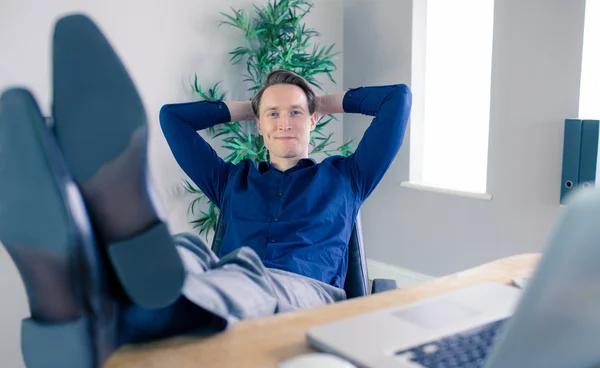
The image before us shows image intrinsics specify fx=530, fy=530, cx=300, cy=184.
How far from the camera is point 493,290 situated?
2.98ft

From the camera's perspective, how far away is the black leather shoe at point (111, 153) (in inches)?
23.8

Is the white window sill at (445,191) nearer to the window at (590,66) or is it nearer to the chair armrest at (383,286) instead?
the window at (590,66)

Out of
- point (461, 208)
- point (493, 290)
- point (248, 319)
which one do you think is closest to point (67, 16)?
point (248, 319)

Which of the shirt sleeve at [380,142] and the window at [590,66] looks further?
the window at [590,66]

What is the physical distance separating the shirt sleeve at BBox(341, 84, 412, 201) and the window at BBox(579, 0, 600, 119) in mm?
1033

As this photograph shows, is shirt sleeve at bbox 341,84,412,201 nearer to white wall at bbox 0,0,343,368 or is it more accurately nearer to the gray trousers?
the gray trousers

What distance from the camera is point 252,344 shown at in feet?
2.33

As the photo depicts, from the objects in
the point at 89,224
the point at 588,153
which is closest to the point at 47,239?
the point at 89,224

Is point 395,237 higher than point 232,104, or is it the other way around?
point 232,104

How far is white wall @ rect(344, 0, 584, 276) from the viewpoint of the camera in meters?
2.40

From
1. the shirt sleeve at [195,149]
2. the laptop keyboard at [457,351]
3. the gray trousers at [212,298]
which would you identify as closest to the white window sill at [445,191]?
the shirt sleeve at [195,149]

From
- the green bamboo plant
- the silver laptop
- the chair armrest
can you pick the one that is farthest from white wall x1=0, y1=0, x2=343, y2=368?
the silver laptop

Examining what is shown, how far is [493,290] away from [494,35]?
2.07m

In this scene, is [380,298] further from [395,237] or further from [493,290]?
[395,237]
